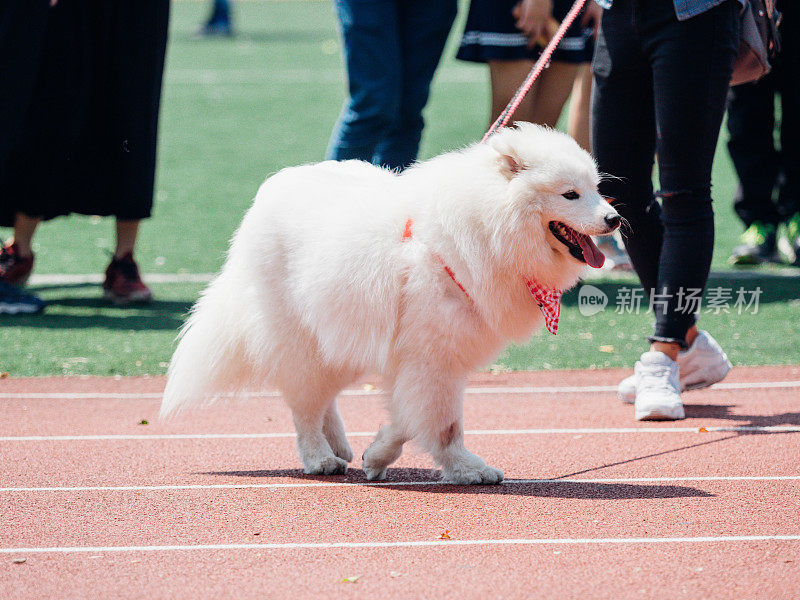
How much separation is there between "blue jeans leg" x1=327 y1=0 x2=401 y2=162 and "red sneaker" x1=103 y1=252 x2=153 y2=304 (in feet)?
5.94

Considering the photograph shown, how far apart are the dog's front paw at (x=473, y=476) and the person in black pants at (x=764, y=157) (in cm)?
490

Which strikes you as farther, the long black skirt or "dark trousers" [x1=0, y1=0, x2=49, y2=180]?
the long black skirt

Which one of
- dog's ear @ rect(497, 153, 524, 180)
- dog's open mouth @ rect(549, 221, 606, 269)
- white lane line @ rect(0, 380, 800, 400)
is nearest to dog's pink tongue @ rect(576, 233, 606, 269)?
dog's open mouth @ rect(549, 221, 606, 269)

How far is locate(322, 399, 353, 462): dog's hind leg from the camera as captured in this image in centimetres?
434

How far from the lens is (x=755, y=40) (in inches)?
188

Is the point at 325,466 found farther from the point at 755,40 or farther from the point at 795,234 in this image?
the point at 795,234

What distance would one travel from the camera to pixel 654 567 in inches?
123

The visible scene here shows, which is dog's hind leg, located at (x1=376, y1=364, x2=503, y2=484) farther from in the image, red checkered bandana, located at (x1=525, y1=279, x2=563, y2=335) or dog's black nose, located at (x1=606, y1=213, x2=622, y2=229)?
dog's black nose, located at (x1=606, y1=213, x2=622, y2=229)

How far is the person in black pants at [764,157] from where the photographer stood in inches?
A: 328

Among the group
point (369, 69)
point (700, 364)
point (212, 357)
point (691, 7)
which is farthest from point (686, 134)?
point (212, 357)

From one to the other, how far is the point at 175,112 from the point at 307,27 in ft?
39.4

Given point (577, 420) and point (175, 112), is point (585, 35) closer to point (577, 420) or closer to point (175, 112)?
point (577, 420)

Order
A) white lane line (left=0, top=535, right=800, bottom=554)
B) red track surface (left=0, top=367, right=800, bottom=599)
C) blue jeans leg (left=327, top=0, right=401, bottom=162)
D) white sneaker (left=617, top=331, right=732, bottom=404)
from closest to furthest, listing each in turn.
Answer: red track surface (left=0, top=367, right=800, bottom=599), white lane line (left=0, top=535, right=800, bottom=554), white sneaker (left=617, top=331, right=732, bottom=404), blue jeans leg (left=327, top=0, right=401, bottom=162)

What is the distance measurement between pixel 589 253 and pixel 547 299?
0.70 feet
